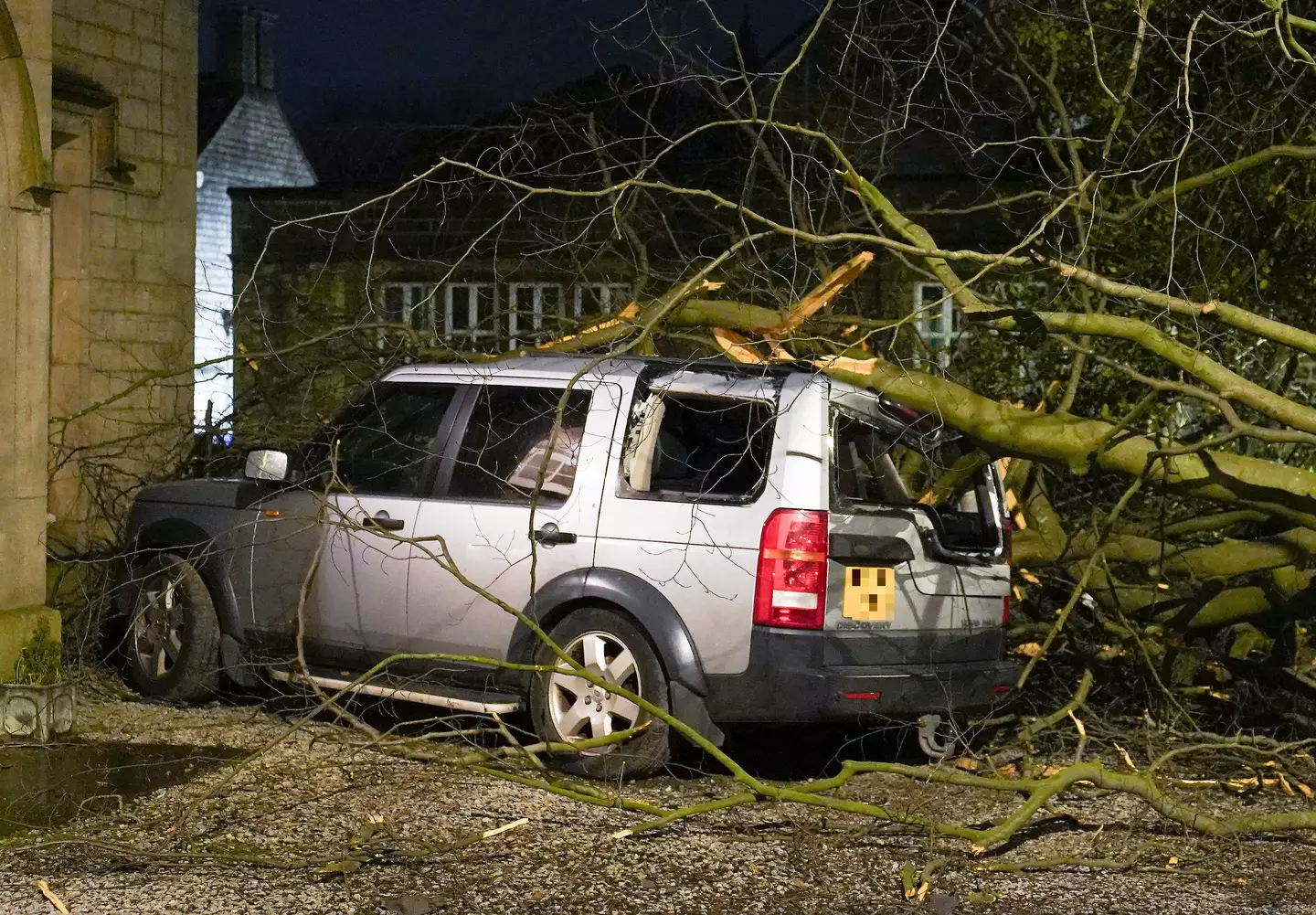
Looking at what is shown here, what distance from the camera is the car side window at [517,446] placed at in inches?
301

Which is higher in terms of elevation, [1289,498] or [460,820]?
[1289,498]

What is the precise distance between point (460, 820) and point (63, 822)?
1.54 m

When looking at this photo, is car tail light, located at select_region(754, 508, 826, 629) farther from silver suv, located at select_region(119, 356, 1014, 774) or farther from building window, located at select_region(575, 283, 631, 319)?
building window, located at select_region(575, 283, 631, 319)

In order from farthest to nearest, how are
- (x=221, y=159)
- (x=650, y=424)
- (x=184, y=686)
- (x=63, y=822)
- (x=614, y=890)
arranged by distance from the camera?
(x=221, y=159) → (x=184, y=686) → (x=650, y=424) → (x=63, y=822) → (x=614, y=890)

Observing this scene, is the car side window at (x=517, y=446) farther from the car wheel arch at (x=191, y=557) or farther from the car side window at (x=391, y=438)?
the car wheel arch at (x=191, y=557)

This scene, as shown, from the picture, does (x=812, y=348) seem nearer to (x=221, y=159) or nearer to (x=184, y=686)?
(x=184, y=686)

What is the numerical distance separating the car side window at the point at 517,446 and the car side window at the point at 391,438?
0.77 feet

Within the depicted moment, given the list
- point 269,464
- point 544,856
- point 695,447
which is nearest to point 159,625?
point 269,464

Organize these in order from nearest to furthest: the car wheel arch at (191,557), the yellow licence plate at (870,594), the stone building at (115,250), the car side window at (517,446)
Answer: the yellow licence plate at (870,594)
the car side window at (517,446)
the car wheel arch at (191,557)
the stone building at (115,250)

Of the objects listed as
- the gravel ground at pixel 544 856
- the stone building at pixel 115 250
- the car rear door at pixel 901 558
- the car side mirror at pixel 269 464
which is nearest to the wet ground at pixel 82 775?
the gravel ground at pixel 544 856

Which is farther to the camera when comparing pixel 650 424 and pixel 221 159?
pixel 221 159

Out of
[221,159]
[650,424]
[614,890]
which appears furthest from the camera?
[221,159]

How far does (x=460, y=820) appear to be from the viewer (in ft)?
21.6

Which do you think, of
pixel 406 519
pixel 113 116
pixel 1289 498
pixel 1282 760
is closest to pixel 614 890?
pixel 406 519
